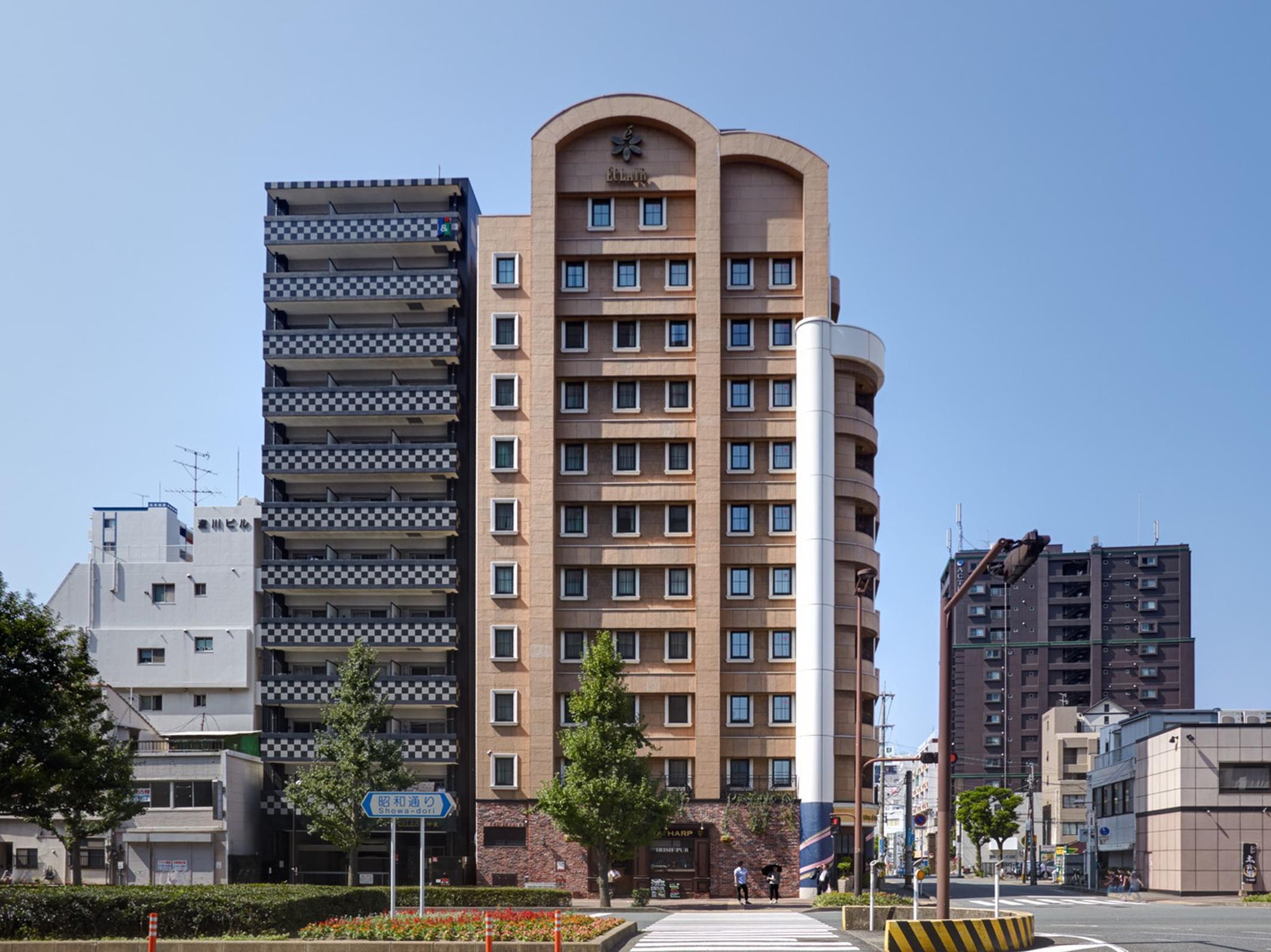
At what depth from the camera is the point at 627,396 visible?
247 ft

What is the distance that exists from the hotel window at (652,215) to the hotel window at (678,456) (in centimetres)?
1182

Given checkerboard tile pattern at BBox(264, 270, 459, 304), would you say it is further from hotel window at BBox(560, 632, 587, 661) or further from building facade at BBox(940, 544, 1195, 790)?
building facade at BBox(940, 544, 1195, 790)

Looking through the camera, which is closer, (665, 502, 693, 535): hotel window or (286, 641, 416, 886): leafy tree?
(286, 641, 416, 886): leafy tree

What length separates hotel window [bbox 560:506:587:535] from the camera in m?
74.8

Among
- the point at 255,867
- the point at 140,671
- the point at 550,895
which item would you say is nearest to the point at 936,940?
the point at 550,895

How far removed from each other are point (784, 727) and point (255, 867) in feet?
95.9

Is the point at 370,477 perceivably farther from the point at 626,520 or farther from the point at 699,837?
the point at 699,837

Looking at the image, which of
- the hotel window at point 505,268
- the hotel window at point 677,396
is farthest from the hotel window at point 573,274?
the hotel window at point 677,396

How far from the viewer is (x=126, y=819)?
64562 mm

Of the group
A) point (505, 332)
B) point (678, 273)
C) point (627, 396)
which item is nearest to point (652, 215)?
point (678, 273)

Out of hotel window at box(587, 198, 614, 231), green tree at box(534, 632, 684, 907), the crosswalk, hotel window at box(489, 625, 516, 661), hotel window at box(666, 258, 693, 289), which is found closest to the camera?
the crosswalk

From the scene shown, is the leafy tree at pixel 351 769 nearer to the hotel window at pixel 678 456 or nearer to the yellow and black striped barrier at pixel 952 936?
the hotel window at pixel 678 456

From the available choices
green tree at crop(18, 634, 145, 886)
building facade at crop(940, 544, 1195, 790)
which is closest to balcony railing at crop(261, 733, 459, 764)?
green tree at crop(18, 634, 145, 886)

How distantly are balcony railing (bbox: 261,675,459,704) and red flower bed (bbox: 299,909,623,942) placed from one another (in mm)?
44641
